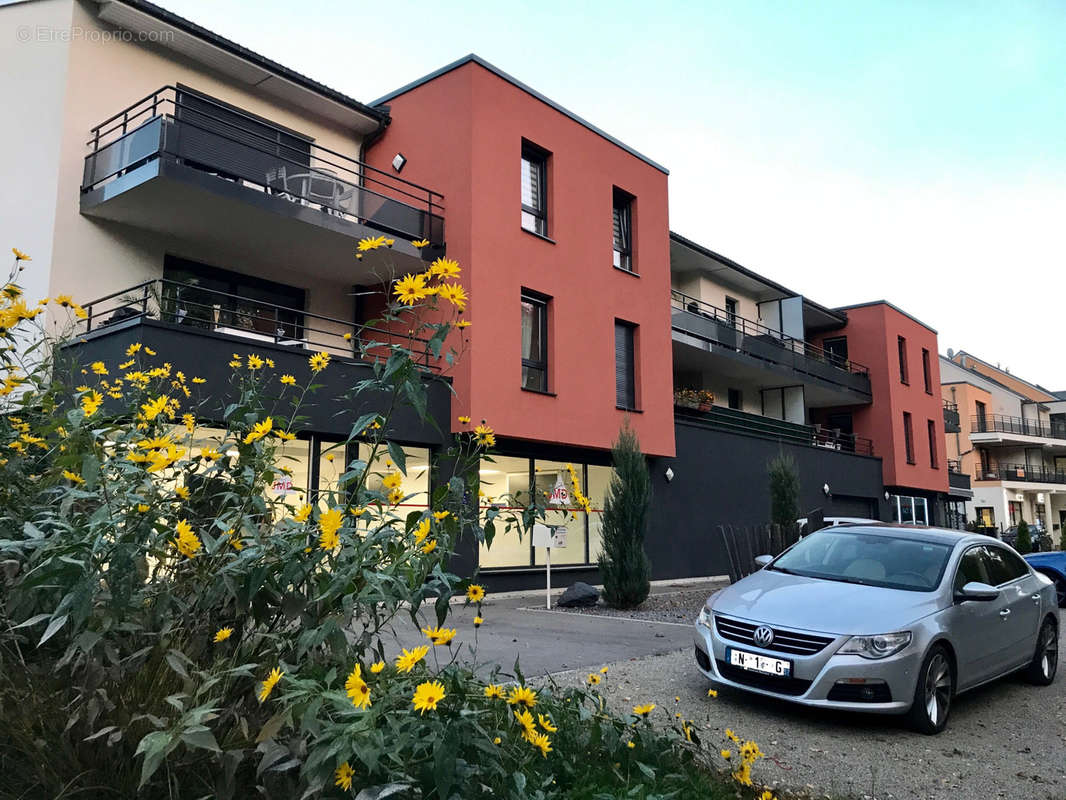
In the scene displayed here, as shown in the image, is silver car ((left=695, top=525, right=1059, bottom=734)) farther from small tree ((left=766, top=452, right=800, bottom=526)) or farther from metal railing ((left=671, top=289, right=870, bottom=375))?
metal railing ((left=671, top=289, right=870, bottom=375))

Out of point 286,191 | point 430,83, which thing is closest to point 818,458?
point 430,83

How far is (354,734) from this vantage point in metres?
2.05

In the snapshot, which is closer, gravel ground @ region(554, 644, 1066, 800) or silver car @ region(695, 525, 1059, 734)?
gravel ground @ region(554, 644, 1066, 800)

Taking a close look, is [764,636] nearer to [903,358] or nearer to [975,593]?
[975,593]

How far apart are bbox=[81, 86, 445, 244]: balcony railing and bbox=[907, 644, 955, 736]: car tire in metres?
10.2

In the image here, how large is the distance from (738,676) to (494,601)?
8.16 metres

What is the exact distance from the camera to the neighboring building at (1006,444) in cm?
5300

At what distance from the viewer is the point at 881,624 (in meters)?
5.59

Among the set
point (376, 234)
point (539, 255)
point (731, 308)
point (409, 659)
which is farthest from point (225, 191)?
point (731, 308)

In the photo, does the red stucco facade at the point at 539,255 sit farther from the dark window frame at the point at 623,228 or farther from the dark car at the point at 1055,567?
the dark car at the point at 1055,567

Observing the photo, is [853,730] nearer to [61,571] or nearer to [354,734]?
[354,734]

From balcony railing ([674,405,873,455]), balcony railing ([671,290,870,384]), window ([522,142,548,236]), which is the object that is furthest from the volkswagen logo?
balcony railing ([671,290,870,384])

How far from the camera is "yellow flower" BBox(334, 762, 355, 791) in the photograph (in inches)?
81.9

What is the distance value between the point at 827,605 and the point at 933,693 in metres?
0.89
